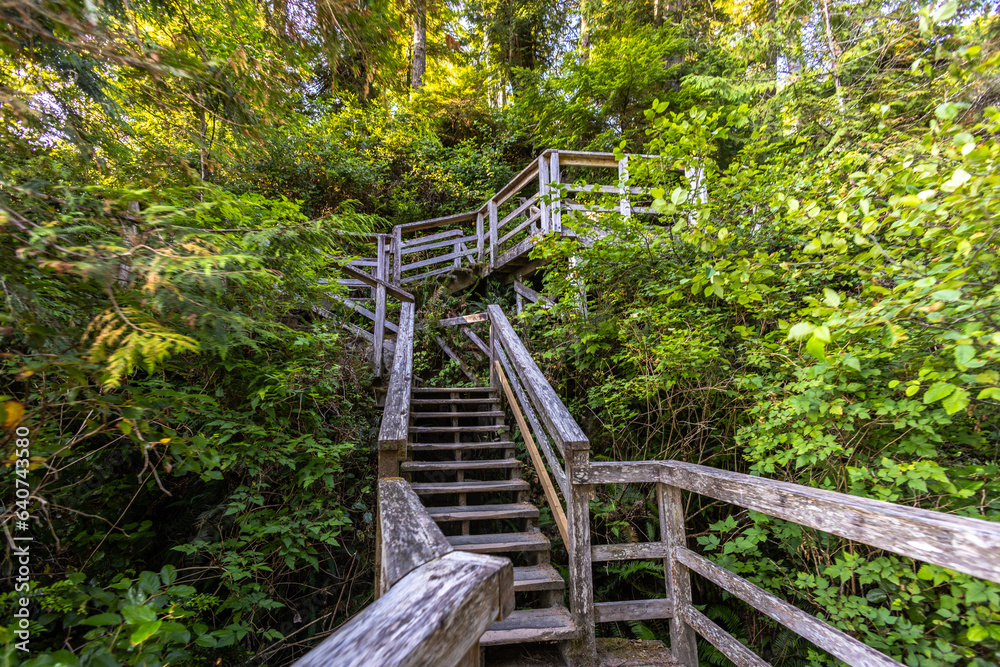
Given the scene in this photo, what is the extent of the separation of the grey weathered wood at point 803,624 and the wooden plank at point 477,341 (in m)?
3.81

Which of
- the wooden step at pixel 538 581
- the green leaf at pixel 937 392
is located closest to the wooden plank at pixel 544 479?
the wooden step at pixel 538 581

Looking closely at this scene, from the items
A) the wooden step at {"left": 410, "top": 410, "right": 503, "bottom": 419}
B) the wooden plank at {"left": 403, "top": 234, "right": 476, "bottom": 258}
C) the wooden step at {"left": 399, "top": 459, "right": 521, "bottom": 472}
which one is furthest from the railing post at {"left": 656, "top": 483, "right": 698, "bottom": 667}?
the wooden plank at {"left": 403, "top": 234, "right": 476, "bottom": 258}

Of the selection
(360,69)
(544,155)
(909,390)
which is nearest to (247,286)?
(360,69)

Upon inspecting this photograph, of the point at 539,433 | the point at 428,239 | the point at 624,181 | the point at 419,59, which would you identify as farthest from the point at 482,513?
the point at 419,59

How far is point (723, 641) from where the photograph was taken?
1712 millimetres

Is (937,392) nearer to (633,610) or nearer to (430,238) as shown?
(633,610)

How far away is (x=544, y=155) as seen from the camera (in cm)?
552

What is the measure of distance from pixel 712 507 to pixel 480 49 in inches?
531

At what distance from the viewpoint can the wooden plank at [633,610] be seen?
201cm

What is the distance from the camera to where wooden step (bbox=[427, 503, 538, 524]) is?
9.22 feet

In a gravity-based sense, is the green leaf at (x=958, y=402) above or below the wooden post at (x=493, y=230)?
below

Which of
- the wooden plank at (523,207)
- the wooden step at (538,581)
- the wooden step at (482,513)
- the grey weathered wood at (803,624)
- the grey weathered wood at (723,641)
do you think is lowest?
the wooden step at (538,581)

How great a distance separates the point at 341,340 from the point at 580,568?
375 cm

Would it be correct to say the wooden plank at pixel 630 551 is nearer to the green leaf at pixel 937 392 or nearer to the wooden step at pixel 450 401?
the green leaf at pixel 937 392
